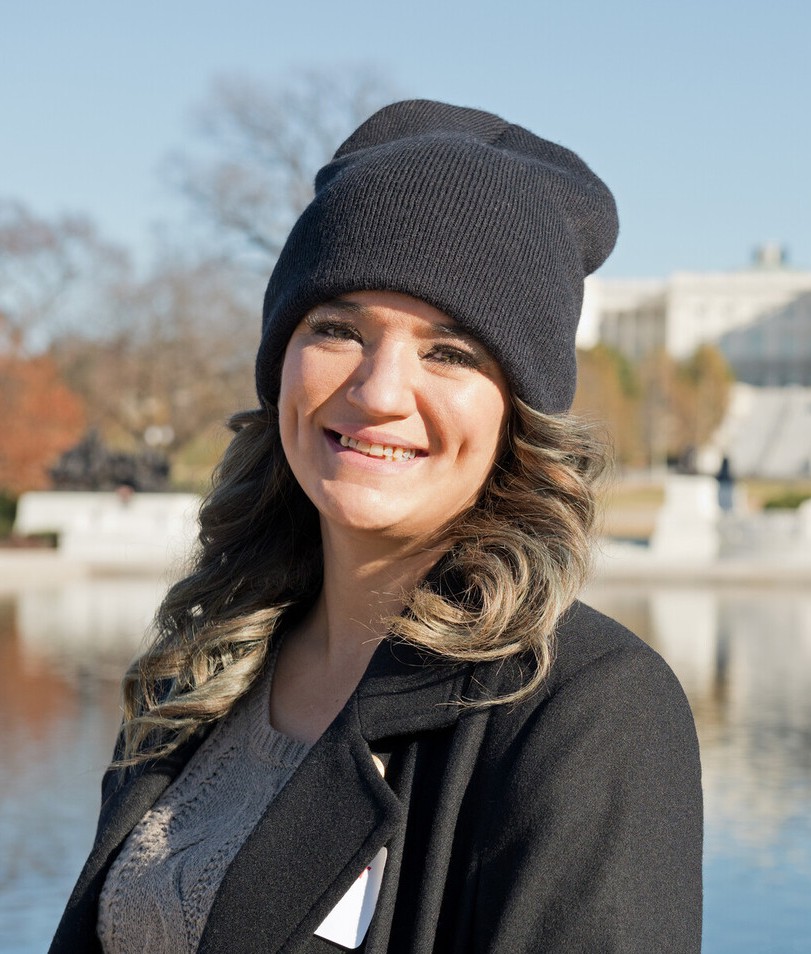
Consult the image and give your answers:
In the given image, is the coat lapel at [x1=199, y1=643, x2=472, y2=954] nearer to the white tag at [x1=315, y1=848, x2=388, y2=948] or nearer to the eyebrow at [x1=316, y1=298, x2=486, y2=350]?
the white tag at [x1=315, y1=848, x2=388, y2=948]

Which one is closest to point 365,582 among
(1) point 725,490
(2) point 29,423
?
(2) point 29,423

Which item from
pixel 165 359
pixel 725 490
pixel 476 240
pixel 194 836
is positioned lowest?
pixel 725 490

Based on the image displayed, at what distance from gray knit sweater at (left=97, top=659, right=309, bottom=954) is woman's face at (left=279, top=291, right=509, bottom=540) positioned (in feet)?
1.25

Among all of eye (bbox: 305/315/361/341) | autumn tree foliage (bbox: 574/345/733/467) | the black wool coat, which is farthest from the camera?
autumn tree foliage (bbox: 574/345/733/467)

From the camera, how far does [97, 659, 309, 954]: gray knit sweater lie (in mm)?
1895

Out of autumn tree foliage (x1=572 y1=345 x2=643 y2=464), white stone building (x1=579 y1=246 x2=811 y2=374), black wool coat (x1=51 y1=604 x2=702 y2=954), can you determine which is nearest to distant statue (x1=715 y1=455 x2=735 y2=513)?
autumn tree foliage (x1=572 y1=345 x2=643 y2=464)

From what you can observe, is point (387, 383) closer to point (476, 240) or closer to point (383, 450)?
point (383, 450)

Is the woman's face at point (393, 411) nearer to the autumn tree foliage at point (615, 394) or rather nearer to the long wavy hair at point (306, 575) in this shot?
the long wavy hair at point (306, 575)

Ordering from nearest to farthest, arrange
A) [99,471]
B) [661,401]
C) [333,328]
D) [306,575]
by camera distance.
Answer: [333,328] → [306,575] → [99,471] → [661,401]

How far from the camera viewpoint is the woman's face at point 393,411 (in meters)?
1.89

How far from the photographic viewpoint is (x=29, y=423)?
2542 centimetres

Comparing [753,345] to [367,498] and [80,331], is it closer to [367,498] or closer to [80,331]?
[80,331]

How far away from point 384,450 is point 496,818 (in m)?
0.56

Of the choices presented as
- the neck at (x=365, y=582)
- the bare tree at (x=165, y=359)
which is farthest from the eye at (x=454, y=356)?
the bare tree at (x=165, y=359)
